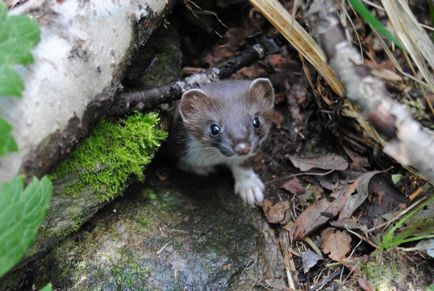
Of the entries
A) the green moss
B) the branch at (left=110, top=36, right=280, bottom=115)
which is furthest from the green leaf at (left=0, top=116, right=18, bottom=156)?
the branch at (left=110, top=36, right=280, bottom=115)

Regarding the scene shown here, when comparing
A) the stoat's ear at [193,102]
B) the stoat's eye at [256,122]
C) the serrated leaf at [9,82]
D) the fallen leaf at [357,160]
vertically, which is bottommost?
the fallen leaf at [357,160]

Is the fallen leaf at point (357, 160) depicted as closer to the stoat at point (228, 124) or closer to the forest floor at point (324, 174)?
the forest floor at point (324, 174)

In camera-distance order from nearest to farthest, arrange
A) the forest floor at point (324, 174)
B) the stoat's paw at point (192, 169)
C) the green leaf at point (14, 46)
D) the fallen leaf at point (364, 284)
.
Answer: the green leaf at point (14, 46)
the fallen leaf at point (364, 284)
the forest floor at point (324, 174)
the stoat's paw at point (192, 169)

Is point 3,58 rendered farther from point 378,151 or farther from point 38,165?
point 378,151

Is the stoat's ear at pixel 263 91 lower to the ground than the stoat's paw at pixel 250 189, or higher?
higher

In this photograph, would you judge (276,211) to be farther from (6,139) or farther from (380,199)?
(6,139)

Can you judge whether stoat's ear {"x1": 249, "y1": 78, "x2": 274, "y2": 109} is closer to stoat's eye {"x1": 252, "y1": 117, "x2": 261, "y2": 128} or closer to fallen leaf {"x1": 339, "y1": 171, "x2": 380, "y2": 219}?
stoat's eye {"x1": 252, "y1": 117, "x2": 261, "y2": 128}

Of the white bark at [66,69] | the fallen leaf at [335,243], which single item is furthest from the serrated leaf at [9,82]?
the fallen leaf at [335,243]
